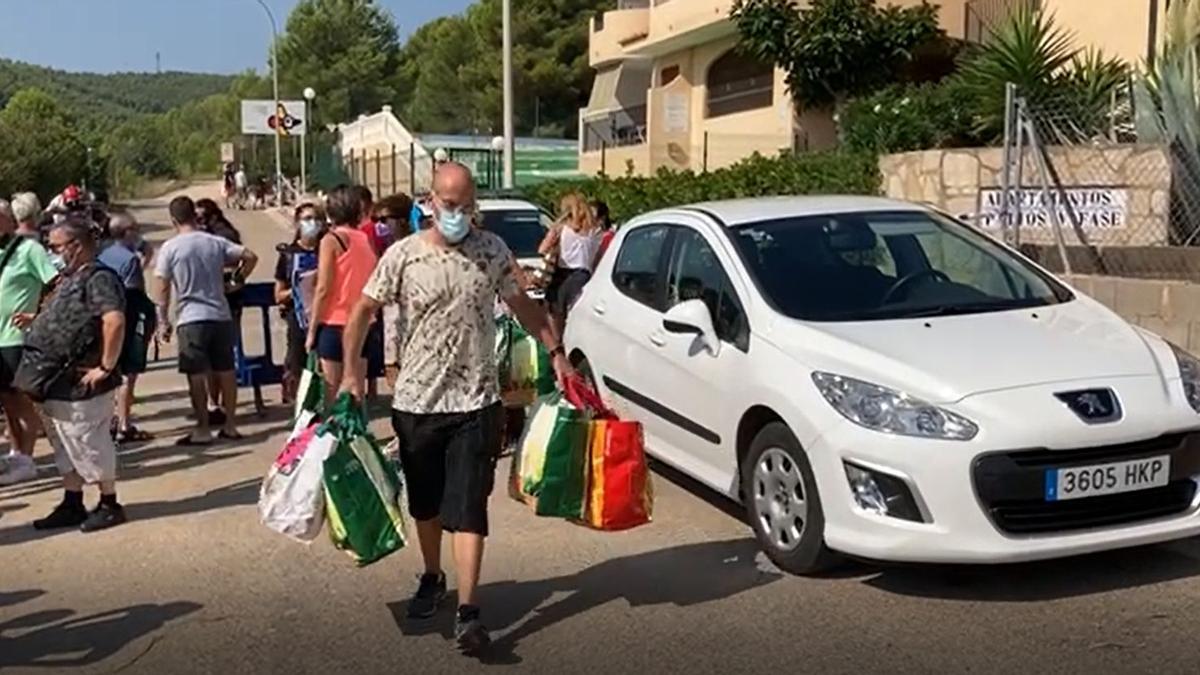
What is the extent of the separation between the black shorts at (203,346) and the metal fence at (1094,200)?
6.07 metres

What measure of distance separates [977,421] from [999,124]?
27.0 ft

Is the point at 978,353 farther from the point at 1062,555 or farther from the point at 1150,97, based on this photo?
the point at 1150,97

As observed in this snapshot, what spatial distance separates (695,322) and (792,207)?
1.11 m

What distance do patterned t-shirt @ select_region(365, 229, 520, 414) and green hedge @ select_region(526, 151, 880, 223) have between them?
8.96 metres

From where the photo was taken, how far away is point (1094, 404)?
207 inches

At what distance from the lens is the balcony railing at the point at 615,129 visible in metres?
34.4

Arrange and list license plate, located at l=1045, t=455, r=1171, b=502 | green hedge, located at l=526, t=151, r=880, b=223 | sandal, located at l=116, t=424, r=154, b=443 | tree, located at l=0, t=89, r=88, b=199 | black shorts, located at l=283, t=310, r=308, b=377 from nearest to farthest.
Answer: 1. license plate, located at l=1045, t=455, r=1171, b=502
2. sandal, located at l=116, t=424, r=154, b=443
3. black shorts, located at l=283, t=310, r=308, b=377
4. green hedge, located at l=526, t=151, r=880, b=223
5. tree, located at l=0, t=89, r=88, b=199

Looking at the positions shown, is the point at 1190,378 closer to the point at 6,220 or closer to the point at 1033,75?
the point at 6,220

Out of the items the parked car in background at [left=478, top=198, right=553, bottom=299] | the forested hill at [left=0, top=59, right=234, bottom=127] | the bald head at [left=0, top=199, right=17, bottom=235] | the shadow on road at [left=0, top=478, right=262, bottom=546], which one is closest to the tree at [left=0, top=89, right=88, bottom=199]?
the parked car in background at [left=478, top=198, right=553, bottom=299]

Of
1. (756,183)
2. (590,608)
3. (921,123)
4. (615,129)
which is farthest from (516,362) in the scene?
(615,129)

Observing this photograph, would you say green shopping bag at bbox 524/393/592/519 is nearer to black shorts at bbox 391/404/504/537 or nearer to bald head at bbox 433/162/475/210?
black shorts at bbox 391/404/504/537

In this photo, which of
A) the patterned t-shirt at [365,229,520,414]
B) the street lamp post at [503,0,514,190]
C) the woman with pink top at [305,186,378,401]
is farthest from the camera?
the street lamp post at [503,0,514,190]

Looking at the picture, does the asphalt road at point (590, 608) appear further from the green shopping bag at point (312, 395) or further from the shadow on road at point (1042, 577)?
the green shopping bag at point (312, 395)

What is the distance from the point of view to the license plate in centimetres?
518
